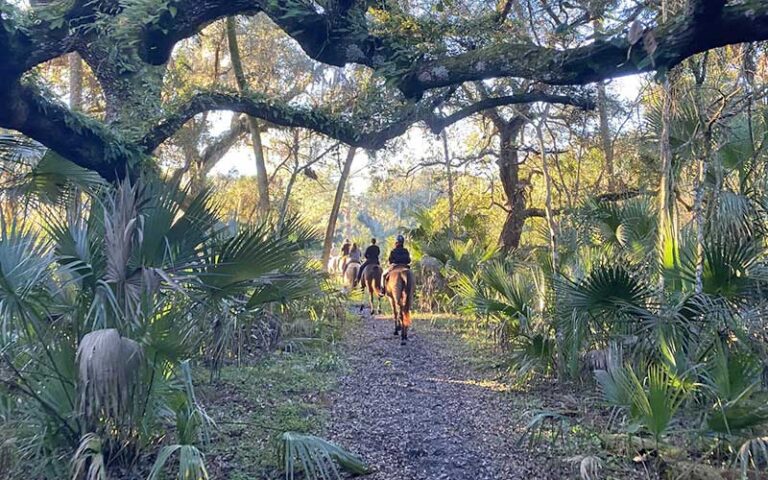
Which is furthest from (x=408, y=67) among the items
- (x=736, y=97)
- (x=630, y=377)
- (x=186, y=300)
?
(x=736, y=97)

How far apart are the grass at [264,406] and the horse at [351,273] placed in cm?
701

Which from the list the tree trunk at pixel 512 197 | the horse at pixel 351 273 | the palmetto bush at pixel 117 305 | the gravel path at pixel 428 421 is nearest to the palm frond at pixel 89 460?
the palmetto bush at pixel 117 305

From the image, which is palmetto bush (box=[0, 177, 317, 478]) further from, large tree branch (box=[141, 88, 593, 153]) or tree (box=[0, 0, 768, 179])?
large tree branch (box=[141, 88, 593, 153])

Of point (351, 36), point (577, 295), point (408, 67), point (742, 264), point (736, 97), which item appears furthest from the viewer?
point (736, 97)

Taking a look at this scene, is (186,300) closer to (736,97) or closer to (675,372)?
(675,372)

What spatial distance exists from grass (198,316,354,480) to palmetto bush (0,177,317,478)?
64cm

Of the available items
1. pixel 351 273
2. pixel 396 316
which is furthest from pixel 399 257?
pixel 351 273

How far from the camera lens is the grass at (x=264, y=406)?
506cm

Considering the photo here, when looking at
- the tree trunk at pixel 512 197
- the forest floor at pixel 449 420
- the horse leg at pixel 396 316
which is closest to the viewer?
the forest floor at pixel 449 420

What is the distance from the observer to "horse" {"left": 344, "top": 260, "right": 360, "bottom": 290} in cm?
1716

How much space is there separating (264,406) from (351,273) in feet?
35.5

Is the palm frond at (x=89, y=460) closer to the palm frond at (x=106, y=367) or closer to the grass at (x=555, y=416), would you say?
the palm frond at (x=106, y=367)

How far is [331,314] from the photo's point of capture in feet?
40.8

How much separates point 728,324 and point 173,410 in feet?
14.7
